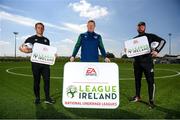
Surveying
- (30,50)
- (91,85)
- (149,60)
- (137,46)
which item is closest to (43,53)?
(30,50)

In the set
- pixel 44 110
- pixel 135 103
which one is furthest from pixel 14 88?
pixel 135 103

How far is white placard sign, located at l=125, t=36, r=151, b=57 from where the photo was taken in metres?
5.05

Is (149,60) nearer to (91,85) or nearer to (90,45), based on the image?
(90,45)

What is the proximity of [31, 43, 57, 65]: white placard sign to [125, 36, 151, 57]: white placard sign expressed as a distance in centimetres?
108

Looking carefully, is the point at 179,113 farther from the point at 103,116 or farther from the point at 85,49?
the point at 85,49

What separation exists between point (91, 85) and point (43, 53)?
3.20ft

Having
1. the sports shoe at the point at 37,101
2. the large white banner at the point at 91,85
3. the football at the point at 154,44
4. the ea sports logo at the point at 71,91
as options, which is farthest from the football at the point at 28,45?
the football at the point at 154,44

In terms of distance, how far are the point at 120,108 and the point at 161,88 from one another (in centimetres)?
241

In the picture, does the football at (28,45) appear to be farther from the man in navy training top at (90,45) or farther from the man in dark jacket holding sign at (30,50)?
the man in navy training top at (90,45)

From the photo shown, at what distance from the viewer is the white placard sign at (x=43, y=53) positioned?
16.5 ft

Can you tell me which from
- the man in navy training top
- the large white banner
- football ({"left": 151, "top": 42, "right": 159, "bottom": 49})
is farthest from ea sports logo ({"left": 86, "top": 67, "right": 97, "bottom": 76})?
football ({"left": 151, "top": 42, "right": 159, "bottom": 49})

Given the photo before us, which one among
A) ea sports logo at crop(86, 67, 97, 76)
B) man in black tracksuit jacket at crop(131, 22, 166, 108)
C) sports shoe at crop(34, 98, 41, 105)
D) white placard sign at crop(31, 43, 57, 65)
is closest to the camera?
ea sports logo at crop(86, 67, 97, 76)

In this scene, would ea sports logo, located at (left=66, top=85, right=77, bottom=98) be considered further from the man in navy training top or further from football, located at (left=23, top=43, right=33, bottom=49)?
football, located at (left=23, top=43, right=33, bottom=49)

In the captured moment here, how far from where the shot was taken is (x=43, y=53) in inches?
199
